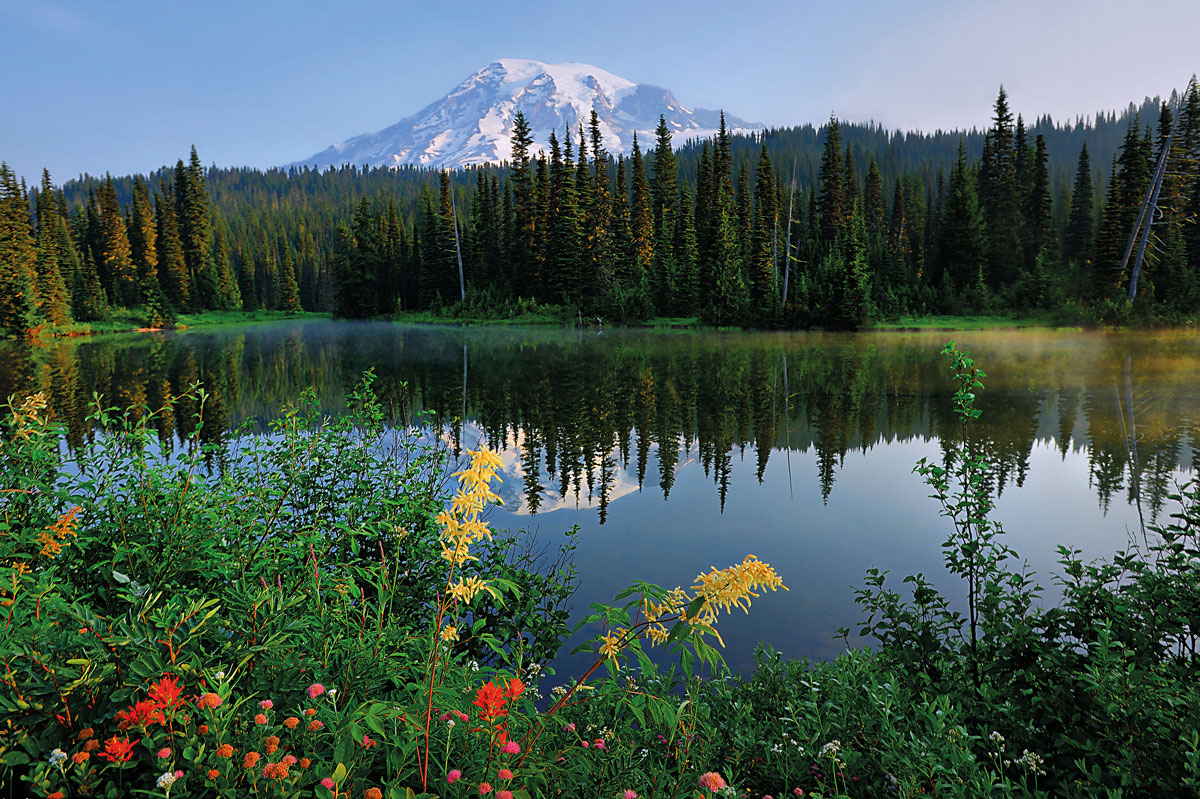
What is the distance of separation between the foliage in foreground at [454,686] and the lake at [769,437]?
8.19ft

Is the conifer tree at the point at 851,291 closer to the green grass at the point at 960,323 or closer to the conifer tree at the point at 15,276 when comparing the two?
the green grass at the point at 960,323

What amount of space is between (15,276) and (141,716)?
77.6m

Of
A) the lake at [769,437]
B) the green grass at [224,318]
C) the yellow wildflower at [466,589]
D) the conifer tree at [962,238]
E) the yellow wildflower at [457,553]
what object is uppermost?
the conifer tree at [962,238]

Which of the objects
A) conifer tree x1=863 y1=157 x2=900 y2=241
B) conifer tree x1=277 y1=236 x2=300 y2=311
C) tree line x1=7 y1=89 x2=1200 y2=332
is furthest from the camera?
conifer tree x1=277 y1=236 x2=300 y2=311

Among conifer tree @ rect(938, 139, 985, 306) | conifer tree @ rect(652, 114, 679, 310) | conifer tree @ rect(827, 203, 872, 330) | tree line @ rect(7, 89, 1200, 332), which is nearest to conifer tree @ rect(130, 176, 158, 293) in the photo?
tree line @ rect(7, 89, 1200, 332)

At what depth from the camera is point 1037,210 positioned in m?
64.5

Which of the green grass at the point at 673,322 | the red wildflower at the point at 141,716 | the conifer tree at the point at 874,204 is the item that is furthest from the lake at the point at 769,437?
the conifer tree at the point at 874,204

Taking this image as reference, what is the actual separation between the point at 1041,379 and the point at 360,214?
8110 centimetres

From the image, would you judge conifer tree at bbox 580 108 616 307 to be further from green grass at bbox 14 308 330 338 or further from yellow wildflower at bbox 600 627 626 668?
yellow wildflower at bbox 600 627 626 668

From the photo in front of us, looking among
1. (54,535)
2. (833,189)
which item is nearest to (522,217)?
(833,189)

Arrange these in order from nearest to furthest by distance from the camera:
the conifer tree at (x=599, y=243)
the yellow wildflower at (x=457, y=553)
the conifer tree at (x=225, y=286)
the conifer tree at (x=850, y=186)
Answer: the yellow wildflower at (x=457, y=553), the conifer tree at (x=599, y=243), the conifer tree at (x=850, y=186), the conifer tree at (x=225, y=286)

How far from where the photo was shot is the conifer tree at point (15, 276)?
58719 millimetres

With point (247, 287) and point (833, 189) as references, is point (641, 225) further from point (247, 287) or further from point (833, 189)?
point (247, 287)

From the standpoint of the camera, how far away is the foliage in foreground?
7.02 feet
